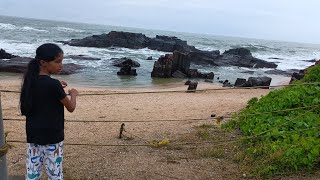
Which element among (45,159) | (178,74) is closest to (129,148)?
(45,159)

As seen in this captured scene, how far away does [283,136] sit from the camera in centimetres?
440

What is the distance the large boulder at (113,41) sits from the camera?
3838 cm

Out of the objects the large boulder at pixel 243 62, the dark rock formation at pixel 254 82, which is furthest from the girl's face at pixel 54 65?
the large boulder at pixel 243 62

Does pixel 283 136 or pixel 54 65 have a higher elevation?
pixel 54 65

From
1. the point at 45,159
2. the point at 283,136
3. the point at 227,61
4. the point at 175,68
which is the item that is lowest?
the point at 227,61

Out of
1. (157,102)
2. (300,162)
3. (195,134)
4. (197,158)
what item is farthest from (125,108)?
(300,162)

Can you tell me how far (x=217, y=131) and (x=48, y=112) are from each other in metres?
3.54

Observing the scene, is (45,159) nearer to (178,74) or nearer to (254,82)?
(254,82)

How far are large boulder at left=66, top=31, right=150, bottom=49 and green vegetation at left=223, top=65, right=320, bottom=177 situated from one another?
33.5m

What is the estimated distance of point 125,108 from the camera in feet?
29.9

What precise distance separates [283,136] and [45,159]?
2951 mm

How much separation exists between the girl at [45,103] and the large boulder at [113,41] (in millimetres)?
35632

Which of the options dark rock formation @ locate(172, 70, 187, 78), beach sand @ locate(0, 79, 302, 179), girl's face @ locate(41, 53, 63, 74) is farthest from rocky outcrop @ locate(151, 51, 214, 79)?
girl's face @ locate(41, 53, 63, 74)

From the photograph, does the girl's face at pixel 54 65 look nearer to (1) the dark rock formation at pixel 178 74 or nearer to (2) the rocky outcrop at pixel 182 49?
(1) the dark rock formation at pixel 178 74
